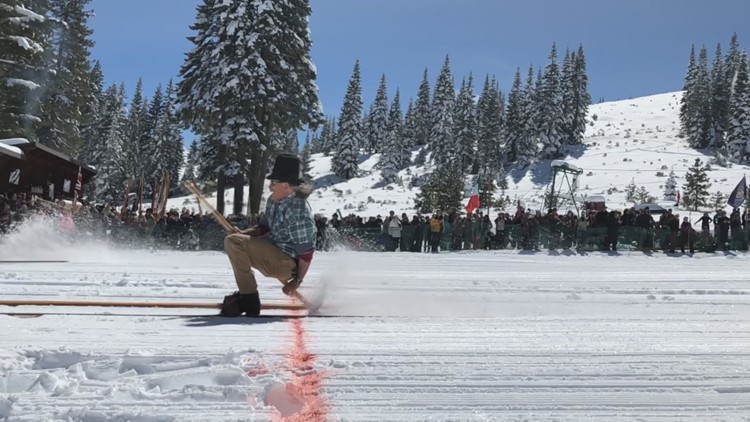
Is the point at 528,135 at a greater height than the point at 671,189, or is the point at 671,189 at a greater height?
the point at 528,135

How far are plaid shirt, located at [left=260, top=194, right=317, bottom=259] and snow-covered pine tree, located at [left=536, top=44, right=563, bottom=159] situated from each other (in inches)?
3376

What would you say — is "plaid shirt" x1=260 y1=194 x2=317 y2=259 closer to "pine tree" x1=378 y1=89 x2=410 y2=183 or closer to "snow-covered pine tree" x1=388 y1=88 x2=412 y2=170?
"pine tree" x1=378 y1=89 x2=410 y2=183

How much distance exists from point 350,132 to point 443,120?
48.4 ft

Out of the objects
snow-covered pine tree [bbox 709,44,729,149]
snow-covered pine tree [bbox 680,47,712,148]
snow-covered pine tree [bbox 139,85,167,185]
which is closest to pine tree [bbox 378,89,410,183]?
snow-covered pine tree [bbox 139,85,167,185]

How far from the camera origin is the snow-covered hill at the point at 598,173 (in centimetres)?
6147

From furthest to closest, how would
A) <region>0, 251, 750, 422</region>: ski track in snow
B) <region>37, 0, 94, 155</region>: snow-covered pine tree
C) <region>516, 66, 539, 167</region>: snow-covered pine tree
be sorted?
<region>516, 66, 539, 167</region>: snow-covered pine tree → <region>37, 0, 94, 155</region>: snow-covered pine tree → <region>0, 251, 750, 422</region>: ski track in snow

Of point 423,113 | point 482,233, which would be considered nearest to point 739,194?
point 482,233

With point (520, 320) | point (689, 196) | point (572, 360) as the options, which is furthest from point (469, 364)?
point (689, 196)

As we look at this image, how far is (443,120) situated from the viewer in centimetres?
9312

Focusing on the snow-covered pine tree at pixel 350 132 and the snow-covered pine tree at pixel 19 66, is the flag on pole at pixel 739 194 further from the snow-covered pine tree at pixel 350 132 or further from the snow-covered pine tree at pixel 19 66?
the snow-covered pine tree at pixel 350 132

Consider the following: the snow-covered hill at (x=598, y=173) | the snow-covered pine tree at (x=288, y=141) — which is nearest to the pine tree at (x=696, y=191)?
the snow-covered hill at (x=598, y=173)

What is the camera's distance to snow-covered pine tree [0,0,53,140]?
22562 millimetres

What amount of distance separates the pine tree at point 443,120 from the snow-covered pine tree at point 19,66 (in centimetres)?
6704

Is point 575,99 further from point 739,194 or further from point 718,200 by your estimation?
point 739,194
